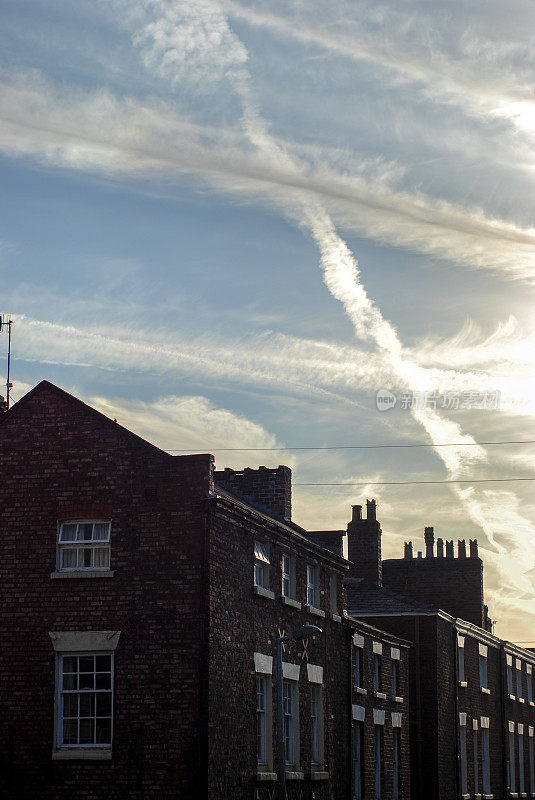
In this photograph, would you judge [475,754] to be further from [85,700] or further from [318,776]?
[85,700]

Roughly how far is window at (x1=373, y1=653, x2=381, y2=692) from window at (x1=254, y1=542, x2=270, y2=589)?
9.90 metres

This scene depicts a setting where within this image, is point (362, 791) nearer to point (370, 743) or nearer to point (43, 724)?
point (370, 743)

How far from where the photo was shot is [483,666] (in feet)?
161

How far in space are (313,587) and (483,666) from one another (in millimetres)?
20267

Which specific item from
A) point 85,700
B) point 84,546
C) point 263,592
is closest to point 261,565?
point 263,592

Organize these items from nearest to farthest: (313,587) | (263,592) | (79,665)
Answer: (79,665), (263,592), (313,587)

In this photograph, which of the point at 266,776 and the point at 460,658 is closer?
the point at 266,776

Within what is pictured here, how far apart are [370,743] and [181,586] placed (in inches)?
539

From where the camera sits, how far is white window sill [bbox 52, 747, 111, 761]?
23.2 metres

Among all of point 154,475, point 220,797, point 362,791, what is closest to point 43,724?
point 220,797

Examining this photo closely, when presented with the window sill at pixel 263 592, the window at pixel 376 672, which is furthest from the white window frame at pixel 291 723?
the window at pixel 376 672

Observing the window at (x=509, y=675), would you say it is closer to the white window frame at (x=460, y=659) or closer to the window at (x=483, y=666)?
the window at (x=483, y=666)

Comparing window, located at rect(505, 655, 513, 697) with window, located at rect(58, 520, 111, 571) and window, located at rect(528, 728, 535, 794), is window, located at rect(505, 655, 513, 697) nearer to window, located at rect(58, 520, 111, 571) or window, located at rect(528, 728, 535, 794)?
window, located at rect(528, 728, 535, 794)

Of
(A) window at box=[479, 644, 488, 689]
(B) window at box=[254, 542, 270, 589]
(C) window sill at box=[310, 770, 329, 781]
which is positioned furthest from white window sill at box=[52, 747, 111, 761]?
(A) window at box=[479, 644, 488, 689]
